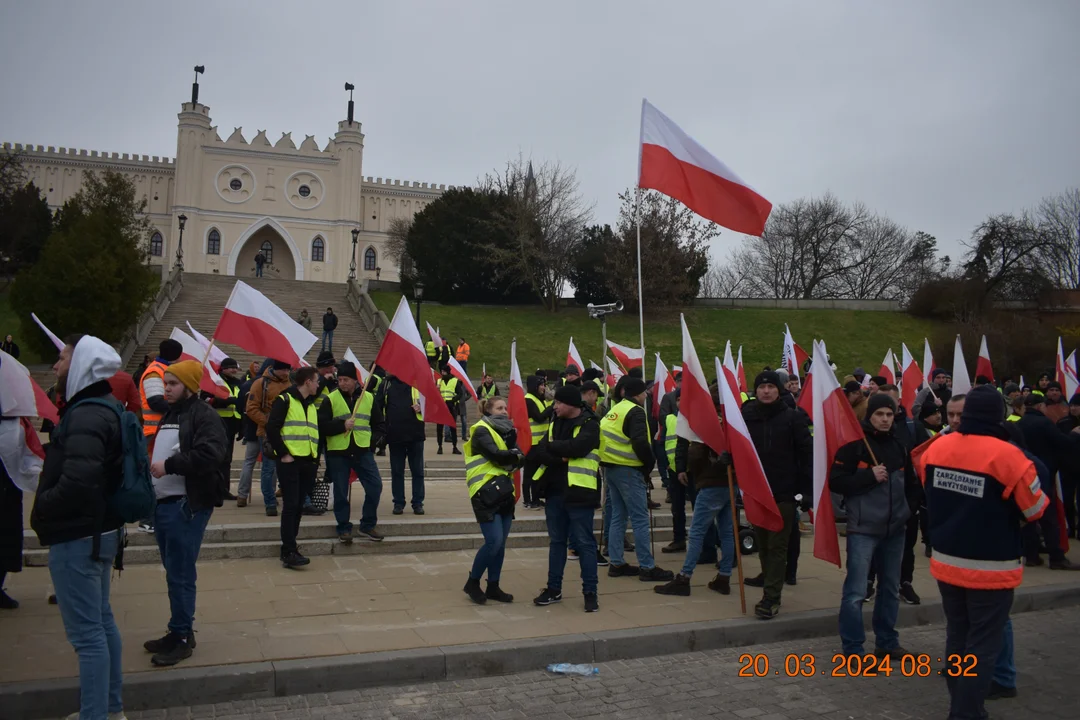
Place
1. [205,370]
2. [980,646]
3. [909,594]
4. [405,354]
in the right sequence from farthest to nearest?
[205,370]
[405,354]
[909,594]
[980,646]

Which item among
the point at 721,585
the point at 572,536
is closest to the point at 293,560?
the point at 572,536

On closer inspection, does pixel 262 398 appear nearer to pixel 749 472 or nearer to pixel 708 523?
pixel 708 523

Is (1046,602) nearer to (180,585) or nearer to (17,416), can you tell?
(180,585)

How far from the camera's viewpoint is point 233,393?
432 inches

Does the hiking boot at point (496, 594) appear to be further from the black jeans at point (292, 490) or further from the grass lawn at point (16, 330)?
the grass lawn at point (16, 330)

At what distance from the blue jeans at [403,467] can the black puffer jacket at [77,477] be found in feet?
19.4

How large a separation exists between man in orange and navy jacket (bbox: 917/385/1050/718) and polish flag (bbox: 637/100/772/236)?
4.67 meters

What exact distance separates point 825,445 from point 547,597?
111 inches

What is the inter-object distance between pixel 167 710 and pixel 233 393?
641 centimetres

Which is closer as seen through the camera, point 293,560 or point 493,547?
point 493,547

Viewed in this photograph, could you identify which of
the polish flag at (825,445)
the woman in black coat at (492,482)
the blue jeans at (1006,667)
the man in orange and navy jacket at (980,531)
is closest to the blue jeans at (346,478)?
the woman in black coat at (492,482)

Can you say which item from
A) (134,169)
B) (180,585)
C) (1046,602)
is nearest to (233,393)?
(180,585)

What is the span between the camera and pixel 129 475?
4.48m

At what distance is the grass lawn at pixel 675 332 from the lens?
36.6 m
